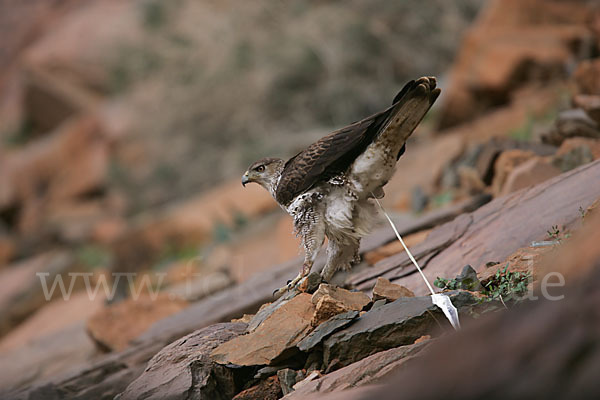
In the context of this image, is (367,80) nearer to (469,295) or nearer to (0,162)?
(469,295)

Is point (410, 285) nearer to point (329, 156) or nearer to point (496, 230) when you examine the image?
point (496, 230)

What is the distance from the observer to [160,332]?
6.31 metres

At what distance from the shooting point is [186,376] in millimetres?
3732

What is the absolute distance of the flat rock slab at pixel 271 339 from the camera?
375 centimetres

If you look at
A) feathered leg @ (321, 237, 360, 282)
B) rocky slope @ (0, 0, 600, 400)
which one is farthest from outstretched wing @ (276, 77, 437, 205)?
rocky slope @ (0, 0, 600, 400)

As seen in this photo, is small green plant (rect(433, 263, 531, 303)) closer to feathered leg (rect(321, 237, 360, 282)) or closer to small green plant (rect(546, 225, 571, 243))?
small green plant (rect(546, 225, 571, 243))

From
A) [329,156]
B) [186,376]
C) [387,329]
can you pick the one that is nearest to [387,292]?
[387,329]

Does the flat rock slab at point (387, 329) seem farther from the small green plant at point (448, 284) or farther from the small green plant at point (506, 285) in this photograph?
the small green plant at point (448, 284)

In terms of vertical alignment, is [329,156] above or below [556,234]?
above

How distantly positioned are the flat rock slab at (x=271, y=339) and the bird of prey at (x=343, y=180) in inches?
24.6

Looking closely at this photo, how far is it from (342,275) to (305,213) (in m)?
1.74

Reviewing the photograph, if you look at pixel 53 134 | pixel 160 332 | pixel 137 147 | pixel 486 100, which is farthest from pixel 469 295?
pixel 53 134

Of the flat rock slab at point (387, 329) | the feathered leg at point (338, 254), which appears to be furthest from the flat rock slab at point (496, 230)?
the flat rock slab at point (387, 329)

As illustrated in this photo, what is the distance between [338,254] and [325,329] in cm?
116
